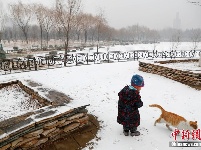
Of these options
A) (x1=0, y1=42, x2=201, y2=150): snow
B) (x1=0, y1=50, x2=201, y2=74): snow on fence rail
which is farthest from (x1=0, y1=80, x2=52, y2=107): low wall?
(x1=0, y1=50, x2=201, y2=74): snow on fence rail

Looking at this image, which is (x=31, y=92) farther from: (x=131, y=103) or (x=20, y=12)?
(x=20, y=12)

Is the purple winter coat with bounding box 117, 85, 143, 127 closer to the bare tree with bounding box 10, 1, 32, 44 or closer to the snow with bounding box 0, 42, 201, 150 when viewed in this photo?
the snow with bounding box 0, 42, 201, 150

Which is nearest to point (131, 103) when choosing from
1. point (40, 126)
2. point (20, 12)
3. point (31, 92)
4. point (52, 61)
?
point (40, 126)

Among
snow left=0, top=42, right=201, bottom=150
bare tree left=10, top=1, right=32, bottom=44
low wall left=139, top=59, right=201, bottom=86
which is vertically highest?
bare tree left=10, top=1, right=32, bottom=44

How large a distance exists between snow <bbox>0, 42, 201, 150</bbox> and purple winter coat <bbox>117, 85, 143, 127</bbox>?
421 mm

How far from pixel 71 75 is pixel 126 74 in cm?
287

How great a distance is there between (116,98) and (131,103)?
2.89 meters

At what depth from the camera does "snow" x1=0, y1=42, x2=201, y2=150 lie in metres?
4.11

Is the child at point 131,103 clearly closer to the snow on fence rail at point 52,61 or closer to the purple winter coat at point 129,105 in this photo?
the purple winter coat at point 129,105

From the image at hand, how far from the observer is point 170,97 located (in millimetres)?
7000

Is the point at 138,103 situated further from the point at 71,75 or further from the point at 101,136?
the point at 71,75

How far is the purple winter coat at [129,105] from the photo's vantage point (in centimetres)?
386

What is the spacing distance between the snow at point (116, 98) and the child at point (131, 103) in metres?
0.40

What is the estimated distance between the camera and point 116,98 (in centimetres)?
678
